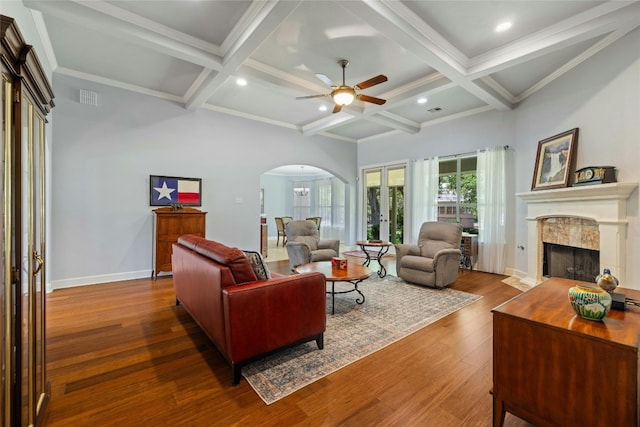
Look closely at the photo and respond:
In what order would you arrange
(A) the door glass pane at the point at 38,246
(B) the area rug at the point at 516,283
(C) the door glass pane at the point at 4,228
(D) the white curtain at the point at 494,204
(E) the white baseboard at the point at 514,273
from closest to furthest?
(C) the door glass pane at the point at 4,228
(A) the door glass pane at the point at 38,246
(B) the area rug at the point at 516,283
(E) the white baseboard at the point at 514,273
(D) the white curtain at the point at 494,204

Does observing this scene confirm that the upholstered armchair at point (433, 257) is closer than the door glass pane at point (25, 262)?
No

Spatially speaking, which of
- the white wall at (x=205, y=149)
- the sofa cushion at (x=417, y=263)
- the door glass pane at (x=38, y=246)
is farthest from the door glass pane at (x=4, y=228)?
the sofa cushion at (x=417, y=263)

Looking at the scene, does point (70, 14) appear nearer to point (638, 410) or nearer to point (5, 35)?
point (5, 35)

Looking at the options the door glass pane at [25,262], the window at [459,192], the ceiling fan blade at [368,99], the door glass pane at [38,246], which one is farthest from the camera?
the window at [459,192]

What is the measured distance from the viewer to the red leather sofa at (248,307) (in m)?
1.96

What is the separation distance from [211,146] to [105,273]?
271cm

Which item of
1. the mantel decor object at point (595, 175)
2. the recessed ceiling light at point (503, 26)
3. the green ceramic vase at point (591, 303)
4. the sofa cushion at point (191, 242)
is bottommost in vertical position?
the green ceramic vase at point (591, 303)

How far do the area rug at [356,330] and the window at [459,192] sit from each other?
214cm

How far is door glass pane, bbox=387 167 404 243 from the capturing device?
22.9ft

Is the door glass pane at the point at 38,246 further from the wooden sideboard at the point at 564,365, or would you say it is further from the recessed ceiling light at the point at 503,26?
the recessed ceiling light at the point at 503,26

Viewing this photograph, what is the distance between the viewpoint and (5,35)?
3.31 ft

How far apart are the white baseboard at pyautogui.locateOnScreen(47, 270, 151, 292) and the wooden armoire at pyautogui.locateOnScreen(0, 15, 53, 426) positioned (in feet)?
10.9

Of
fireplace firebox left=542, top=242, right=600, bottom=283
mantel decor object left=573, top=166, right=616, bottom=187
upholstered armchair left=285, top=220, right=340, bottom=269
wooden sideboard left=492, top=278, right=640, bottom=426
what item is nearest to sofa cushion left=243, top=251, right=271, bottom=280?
wooden sideboard left=492, top=278, right=640, bottom=426

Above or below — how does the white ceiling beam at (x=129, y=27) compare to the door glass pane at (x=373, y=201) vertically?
above
